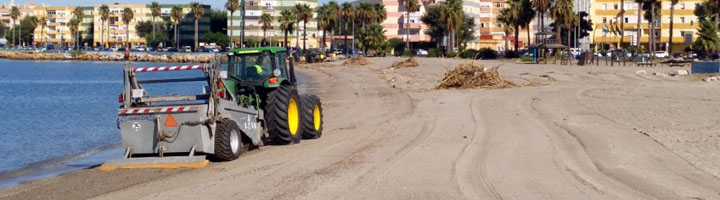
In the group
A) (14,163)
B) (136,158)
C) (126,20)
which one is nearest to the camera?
(136,158)

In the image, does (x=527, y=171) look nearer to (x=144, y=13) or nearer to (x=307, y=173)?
(x=307, y=173)

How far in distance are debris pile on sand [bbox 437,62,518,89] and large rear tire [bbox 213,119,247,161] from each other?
18.2 meters

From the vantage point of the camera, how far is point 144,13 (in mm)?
165625

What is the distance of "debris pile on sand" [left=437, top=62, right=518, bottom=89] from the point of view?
3073cm

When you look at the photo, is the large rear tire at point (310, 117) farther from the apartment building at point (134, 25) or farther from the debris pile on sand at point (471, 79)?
the apartment building at point (134, 25)

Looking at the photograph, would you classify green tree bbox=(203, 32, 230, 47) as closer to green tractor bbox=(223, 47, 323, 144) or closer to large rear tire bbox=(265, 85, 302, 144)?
green tractor bbox=(223, 47, 323, 144)

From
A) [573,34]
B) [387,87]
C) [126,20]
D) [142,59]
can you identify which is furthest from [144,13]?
[387,87]

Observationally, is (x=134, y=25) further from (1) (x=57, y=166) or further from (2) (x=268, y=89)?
(2) (x=268, y=89)

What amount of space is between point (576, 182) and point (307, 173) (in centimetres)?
338

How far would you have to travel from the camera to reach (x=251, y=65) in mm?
14852

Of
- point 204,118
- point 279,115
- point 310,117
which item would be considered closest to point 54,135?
point 310,117

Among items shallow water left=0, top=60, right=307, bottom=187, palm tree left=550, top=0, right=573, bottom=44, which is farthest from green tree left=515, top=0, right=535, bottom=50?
shallow water left=0, top=60, right=307, bottom=187

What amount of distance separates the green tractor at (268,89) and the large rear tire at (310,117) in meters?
0.39

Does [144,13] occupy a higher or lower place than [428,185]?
higher
